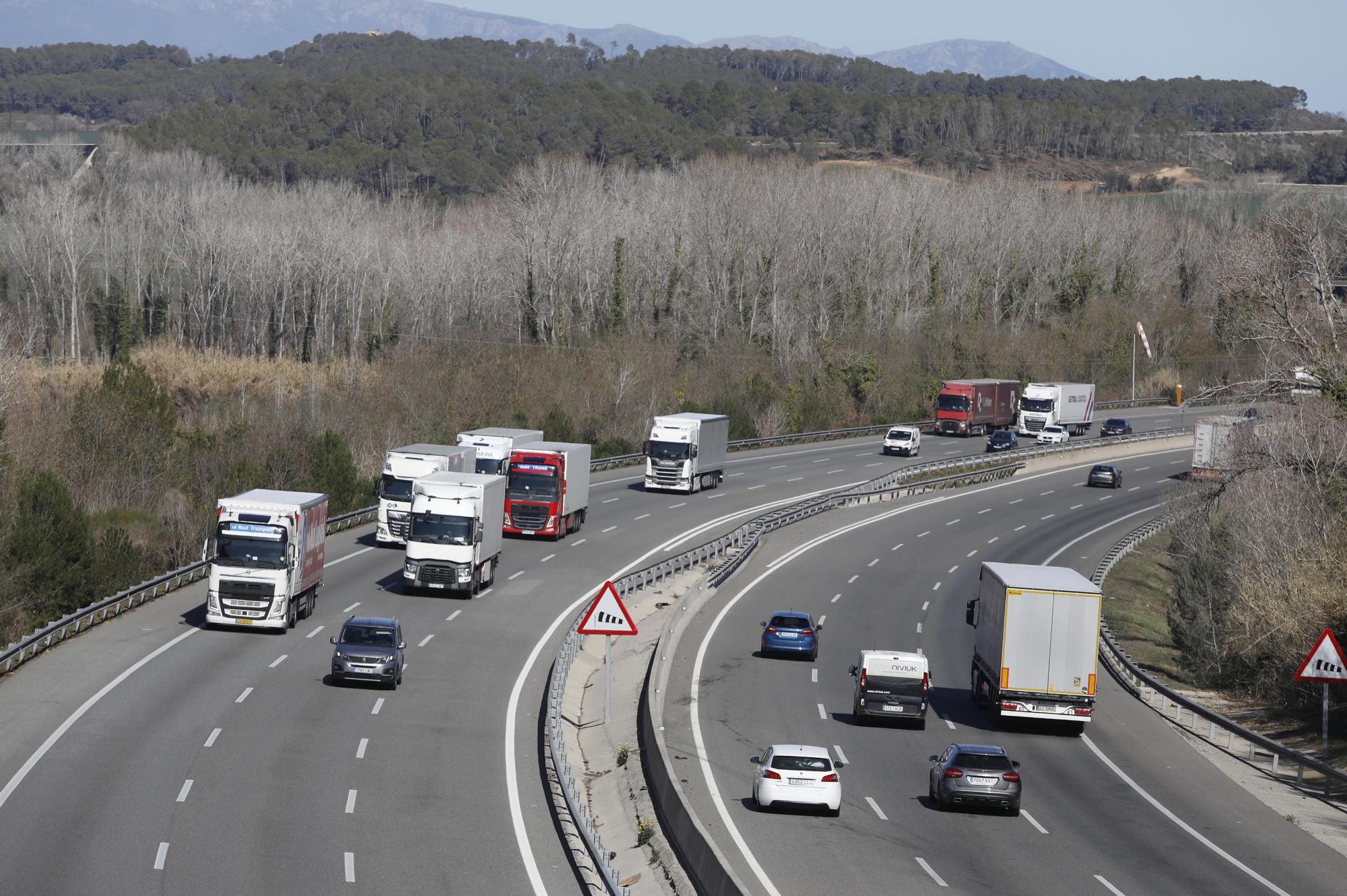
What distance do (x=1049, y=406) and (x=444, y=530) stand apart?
6046 cm

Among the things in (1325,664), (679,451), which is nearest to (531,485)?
(679,451)

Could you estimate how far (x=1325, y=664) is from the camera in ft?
86.0

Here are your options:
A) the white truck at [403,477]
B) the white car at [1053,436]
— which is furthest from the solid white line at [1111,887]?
the white car at [1053,436]

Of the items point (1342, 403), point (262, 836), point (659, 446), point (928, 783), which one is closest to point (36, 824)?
point (262, 836)

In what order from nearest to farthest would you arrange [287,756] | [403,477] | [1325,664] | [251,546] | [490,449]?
[1325,664] → [287,756] → [251,546] → [403,477] → [490,449]

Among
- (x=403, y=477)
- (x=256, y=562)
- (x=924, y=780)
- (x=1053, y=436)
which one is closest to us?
(x=924, y=780)

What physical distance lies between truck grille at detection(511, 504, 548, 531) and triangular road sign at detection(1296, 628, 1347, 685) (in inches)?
1230

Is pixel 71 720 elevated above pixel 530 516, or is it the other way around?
pixel 530 516

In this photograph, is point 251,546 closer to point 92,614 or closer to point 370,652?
point 92,614

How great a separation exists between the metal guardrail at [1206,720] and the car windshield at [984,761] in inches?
240

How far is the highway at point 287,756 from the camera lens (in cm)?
2106

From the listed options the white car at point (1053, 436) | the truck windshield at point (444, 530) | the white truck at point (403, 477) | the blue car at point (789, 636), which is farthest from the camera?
the white car at point (1053, 436)

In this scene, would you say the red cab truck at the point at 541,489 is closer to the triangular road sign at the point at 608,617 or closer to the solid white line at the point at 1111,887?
the triangular road sign at the point at 608,617

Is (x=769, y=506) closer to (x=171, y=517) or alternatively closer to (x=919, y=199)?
(x=171, y=517)
